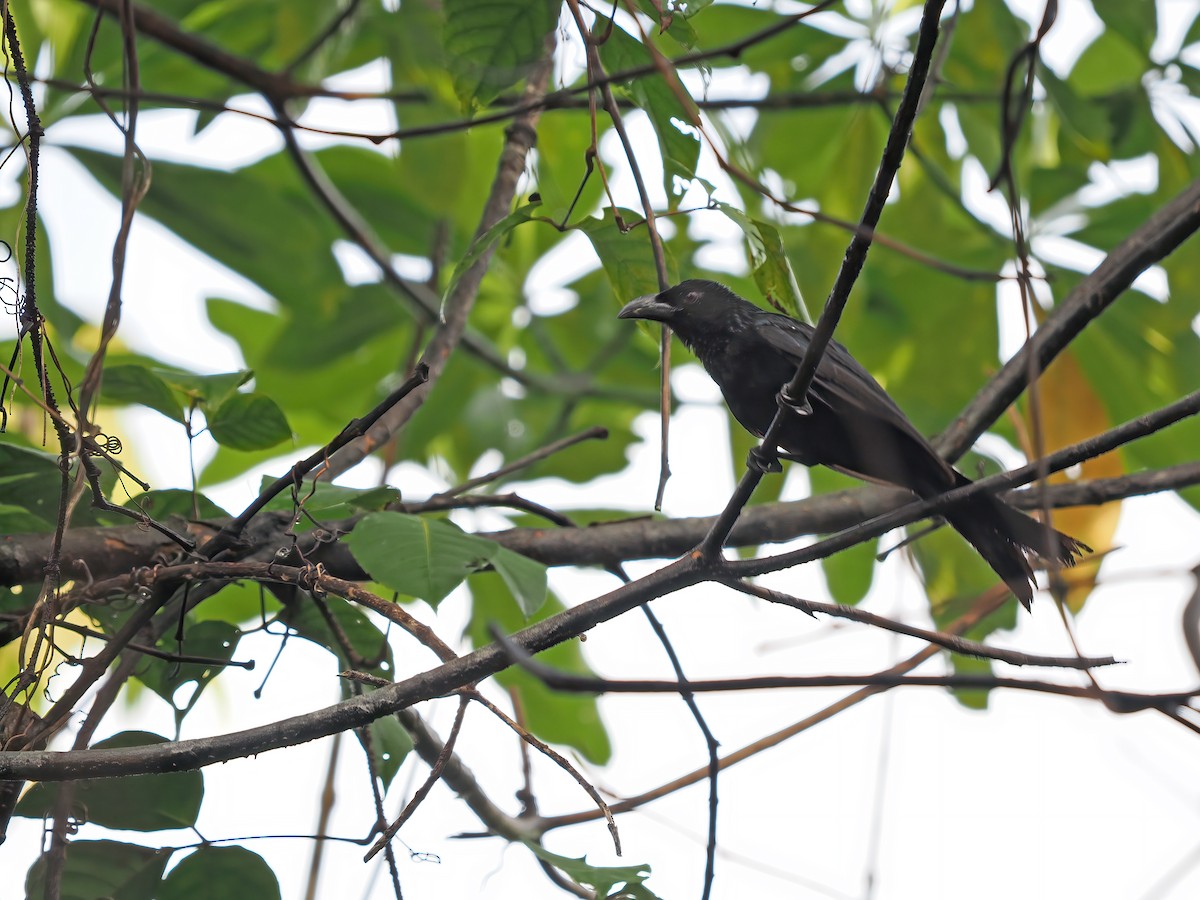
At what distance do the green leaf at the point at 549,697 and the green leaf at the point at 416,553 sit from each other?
6.06ft

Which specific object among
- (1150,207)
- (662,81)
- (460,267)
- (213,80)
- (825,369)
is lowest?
(460,267)

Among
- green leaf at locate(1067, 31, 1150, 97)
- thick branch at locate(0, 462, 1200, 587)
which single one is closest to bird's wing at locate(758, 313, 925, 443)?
thick branch at locate(0, 462, 1200, 587)

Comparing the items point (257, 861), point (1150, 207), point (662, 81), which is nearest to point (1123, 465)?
point (1150, 207)

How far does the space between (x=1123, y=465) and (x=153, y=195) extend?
3668mm

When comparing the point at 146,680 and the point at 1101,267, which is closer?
the point at 146,680

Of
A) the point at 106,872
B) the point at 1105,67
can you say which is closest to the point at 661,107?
the point at 106,872

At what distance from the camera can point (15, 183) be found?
418 cm

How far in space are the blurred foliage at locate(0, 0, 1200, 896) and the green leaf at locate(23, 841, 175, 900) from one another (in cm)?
57

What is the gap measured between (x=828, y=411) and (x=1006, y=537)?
0.66m

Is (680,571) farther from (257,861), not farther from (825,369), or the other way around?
(825,369)

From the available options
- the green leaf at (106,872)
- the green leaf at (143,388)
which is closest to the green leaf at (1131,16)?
the green leaf at (143,388)

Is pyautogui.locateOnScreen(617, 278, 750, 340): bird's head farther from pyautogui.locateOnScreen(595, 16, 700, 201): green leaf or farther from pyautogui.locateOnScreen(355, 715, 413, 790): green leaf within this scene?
pyautogui.locateOnScreen(355, 715, 413, 790): green leaf

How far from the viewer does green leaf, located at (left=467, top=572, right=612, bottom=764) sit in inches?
163

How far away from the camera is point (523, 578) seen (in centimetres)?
232
